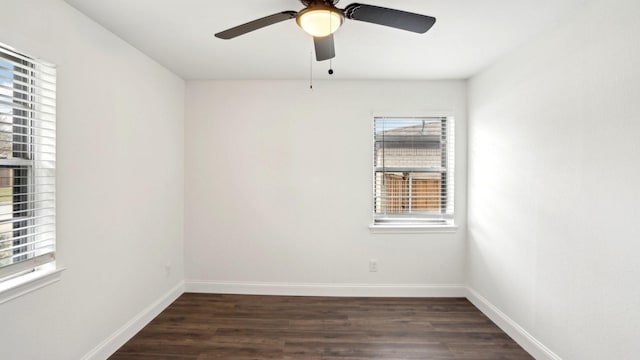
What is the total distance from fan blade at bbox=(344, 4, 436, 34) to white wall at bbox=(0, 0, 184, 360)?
1747mm

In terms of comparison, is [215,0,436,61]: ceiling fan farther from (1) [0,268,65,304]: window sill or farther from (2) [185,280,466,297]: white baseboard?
(2) [185,280,466,297]: white baseboard

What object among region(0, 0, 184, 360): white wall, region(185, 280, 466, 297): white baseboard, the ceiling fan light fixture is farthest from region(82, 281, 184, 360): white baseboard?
the ceiling fan light fixture

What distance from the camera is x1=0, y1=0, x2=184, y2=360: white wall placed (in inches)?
67.5

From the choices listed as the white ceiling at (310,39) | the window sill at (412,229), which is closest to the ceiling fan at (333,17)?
the white ceiling at (310,39)

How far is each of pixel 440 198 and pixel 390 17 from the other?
7.90ft

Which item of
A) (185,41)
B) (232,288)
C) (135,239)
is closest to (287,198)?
(232,288)

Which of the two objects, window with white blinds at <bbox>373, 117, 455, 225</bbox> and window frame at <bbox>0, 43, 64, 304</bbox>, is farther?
window with white blinds at <bbox>373, 117, 455, 225</bbox>

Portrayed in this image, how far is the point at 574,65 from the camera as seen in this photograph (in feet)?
6.38

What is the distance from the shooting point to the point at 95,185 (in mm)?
2150

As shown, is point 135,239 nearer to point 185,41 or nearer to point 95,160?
point 95,160

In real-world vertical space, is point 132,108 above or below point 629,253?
above

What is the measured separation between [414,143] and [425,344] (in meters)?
2.04

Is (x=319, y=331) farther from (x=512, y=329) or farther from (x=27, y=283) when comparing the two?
(x=27, y=283)

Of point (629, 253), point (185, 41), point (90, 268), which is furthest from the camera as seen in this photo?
point (185, 41)
